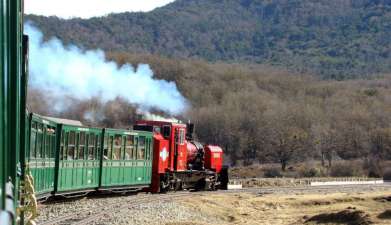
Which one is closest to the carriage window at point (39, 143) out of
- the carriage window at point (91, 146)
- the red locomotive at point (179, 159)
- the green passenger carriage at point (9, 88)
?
the carriage window at point (91, 146)

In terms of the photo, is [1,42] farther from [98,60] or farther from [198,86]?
[198,86]

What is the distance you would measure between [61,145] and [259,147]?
75832 mm

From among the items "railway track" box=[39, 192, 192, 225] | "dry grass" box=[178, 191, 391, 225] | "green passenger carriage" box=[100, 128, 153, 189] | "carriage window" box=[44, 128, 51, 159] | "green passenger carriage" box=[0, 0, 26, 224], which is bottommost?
"dry grass" box=[178, 191, 391, 225]

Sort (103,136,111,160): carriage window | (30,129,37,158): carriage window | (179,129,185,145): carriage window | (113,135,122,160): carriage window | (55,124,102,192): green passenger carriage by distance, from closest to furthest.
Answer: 1. (30,129,37,158): carriage window
2. (55,124,102,192): green passenger carriage
3. (103,136,111,160): carriage window
4. (113,135,122,160): carriage window
5. (179,129,185,145): carriage window

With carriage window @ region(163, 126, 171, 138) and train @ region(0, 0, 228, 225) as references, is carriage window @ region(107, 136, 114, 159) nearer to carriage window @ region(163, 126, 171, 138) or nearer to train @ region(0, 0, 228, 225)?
train @ region(0, 0, 228, 225)

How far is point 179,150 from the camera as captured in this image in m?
32.6

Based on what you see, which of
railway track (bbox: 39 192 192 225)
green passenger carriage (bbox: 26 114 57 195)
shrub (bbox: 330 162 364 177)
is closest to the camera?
green passenger carriage (bbox: 26 114 57 195)

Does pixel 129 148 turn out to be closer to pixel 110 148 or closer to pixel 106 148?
pixel 110 148

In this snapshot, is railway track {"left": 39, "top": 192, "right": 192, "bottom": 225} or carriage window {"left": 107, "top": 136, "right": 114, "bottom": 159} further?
carriage window {"left": 107, "top": 136, "right": 114, "bottom": 159}

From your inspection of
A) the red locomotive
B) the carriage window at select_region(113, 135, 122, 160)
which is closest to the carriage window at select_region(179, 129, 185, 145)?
the red locomotive

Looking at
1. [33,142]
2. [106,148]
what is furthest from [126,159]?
[33,142]

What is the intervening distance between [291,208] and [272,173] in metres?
39.1

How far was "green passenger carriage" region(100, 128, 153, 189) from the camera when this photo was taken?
26.8 metres

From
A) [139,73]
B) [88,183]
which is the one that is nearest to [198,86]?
[139,73]
